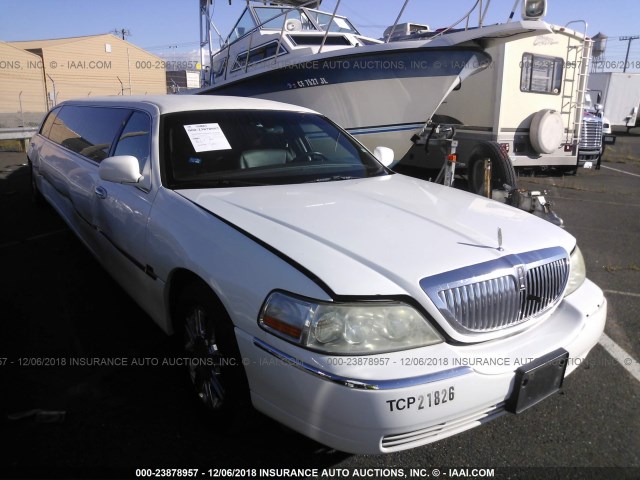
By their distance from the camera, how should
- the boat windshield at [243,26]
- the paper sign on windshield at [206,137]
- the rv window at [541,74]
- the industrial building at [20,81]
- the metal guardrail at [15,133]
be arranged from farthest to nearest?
the industrial building at [20,81]
the metal guardrail at [15,133]
the boat windshield at [243,26]
the rv window at [541,74]
the paper sign on windshield at [206,137]

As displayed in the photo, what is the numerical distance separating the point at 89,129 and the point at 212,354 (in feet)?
9.91

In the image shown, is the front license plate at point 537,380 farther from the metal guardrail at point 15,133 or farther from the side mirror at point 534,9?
the metal guardrail at point 15,133

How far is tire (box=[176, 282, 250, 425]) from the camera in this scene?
7.47 ft

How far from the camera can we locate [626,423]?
2744mm

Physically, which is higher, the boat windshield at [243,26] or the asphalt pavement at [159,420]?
the boat windshield at [243,26]

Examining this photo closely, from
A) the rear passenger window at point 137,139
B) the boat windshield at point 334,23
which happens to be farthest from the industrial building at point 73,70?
the rear passenger window at point 137,139

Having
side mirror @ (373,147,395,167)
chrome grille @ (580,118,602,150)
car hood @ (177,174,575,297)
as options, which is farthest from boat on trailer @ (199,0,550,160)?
chrome grille @ (580,118,602,150)

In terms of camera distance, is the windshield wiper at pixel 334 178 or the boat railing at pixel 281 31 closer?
the windshield wiper at pixel 334 178

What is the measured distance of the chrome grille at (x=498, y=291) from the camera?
2.11 m

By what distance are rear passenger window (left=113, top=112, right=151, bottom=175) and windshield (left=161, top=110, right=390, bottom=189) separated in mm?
145

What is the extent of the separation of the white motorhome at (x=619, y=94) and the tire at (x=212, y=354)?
99.1ft

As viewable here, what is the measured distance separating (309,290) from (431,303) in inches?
19.0

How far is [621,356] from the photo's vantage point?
3432 millimetres

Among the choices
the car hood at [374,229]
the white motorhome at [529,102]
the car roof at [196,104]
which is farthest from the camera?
the white motorhome at [529,102]
